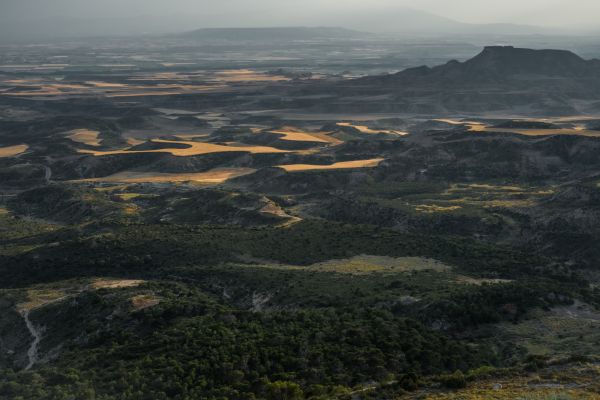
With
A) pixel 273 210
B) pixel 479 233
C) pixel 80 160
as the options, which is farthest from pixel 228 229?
pixel 80 160

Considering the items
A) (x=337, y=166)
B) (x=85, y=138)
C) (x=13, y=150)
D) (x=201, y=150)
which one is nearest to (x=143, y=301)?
(x=337, y=166)

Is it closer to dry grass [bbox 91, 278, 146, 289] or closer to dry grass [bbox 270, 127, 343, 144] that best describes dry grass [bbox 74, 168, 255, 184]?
dry grass [bbox 270, 127, 343, 144]

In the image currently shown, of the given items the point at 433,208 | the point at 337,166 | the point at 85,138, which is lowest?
the point at 85,138

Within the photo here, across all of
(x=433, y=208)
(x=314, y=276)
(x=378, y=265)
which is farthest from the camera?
(x=433, y=208)

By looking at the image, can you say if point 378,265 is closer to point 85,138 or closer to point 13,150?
point 13,150

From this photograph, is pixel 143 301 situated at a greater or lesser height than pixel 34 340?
greater

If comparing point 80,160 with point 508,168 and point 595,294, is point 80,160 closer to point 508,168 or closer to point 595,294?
point 508,168

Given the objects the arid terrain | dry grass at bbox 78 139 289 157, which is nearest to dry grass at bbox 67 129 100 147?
dry grass at bbox 78 139 289 157
